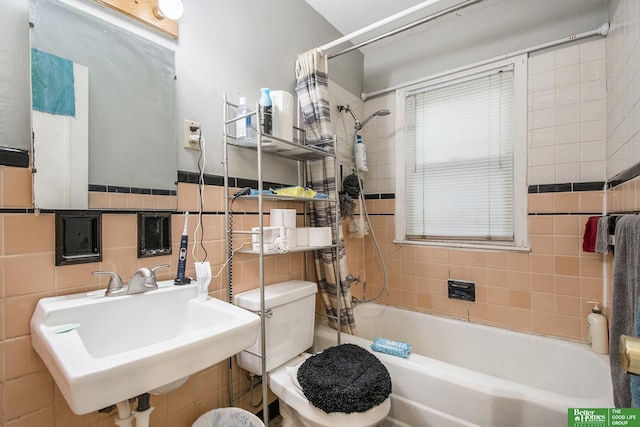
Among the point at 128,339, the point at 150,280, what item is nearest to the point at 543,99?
the point at 150,280

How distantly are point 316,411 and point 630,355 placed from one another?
101 centimetres

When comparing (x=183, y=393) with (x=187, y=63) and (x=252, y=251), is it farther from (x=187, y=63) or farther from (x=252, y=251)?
(x=187, y=63)

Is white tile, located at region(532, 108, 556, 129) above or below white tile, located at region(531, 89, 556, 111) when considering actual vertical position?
below

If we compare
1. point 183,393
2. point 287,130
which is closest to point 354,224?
point 287,130

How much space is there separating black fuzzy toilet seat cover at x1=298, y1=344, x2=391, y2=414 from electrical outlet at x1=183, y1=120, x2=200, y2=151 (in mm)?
1087

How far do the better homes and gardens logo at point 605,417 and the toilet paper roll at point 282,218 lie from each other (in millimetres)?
1169

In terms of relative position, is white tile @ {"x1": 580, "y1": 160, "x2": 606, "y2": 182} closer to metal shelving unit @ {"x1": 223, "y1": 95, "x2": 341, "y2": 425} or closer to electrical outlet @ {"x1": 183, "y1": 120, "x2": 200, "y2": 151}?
metal shelving unit @ {"x1": 223, "y1": 95, "x2": 341, "y2": 425}

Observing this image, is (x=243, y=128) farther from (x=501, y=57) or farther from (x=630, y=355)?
(x=501, y=57)

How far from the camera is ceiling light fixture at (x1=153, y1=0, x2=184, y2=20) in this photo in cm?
108

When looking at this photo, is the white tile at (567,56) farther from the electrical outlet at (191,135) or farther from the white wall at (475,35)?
the electrical outlet at (191,135)

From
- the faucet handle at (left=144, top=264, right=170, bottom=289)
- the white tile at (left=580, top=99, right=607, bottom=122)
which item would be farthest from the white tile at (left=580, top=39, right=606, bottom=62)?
the faucet handle at (left=144, top=264, right=170, bottom=289)

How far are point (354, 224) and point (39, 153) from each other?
170cm

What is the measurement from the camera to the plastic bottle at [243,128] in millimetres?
1322

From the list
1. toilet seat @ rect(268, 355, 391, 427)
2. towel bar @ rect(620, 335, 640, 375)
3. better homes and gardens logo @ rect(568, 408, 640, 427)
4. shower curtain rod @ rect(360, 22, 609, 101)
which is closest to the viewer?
towel bar @ rect(620, 335, 640, 375)
